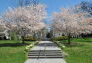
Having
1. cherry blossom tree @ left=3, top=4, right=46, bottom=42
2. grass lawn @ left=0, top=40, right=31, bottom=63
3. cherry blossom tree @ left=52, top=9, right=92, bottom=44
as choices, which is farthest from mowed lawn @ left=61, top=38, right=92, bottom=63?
cherry blossom tree @ left=3, top=4, right=46, bottom=42

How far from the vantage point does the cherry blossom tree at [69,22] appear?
37.4 metres

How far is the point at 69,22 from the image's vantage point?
37.6m

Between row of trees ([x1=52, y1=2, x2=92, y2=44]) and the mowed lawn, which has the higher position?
row of trees ([x1=52, y1=2, x2=92, y2=44])

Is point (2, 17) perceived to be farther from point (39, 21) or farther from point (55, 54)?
point (55, 54)

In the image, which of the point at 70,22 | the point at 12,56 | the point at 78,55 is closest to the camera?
the point at 12,56

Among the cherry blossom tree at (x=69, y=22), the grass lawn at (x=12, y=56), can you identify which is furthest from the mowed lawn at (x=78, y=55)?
the cherry blossom tree at (x=69, y=22)

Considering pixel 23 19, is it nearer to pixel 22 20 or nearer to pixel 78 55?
pixel 22 20

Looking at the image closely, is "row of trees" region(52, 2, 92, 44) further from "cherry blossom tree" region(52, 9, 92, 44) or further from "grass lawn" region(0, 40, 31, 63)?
"grass lawn" region(0, 40, 31, 63)

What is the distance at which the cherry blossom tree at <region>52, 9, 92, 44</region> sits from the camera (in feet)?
123

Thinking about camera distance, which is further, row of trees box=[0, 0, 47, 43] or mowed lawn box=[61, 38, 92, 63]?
row of trees box=[0, 0, 47, 43]

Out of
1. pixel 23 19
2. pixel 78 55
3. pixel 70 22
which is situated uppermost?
pixel 23 19

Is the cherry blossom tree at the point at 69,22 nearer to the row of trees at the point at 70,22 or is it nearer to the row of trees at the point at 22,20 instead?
the row of trees at the point at 70,22

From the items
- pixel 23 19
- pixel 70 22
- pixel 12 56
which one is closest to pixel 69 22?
pixel 70 22

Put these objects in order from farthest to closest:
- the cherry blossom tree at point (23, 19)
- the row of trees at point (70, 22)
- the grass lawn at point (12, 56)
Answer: the cherry blossom tree at point (23, 19) → the row of trees at point (70, 22) → the grass lawn at point (12, 56)
